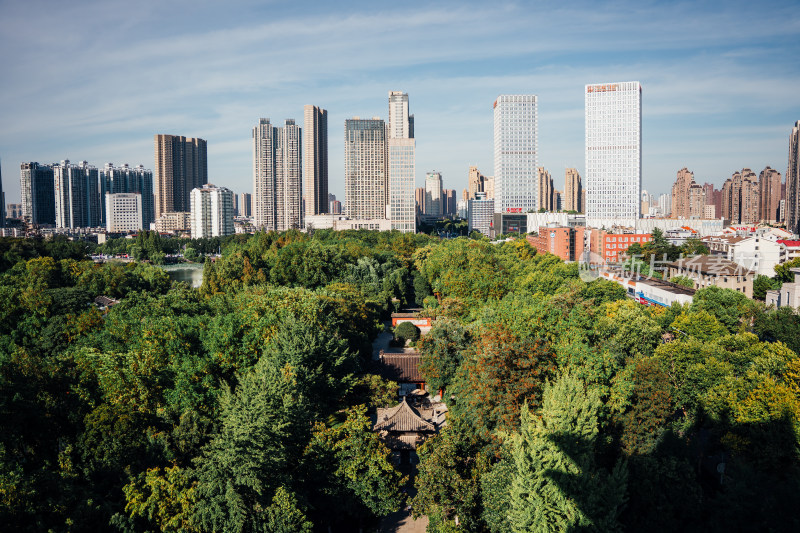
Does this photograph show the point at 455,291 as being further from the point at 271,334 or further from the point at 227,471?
the point at 227,471

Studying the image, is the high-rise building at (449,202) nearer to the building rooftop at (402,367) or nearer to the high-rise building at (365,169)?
the high-rise building at (365,169)

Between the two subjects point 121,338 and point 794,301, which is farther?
point 794,301

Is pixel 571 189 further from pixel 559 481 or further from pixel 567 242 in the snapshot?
pixel 559 481

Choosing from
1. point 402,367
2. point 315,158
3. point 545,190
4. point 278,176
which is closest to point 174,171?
point 278,176

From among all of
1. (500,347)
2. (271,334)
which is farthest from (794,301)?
(271,334)

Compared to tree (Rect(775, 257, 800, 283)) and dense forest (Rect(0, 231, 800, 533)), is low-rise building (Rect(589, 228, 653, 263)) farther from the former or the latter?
dense forest (Rect(0, 231, 800, 533))

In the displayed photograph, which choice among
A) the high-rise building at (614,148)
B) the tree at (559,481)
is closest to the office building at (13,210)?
the high-rise building at (614,148)

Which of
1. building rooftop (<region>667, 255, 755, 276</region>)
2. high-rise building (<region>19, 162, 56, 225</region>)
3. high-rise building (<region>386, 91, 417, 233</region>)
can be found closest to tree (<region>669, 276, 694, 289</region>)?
building rooftop (<region>667, 255, 755, 276</region>)
